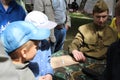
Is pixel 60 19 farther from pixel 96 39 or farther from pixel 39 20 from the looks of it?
pixel 39 20

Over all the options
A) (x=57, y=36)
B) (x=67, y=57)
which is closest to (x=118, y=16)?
(x=67, y=57)

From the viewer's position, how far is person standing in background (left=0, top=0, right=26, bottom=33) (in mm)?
2920

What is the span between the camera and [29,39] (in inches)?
75.0

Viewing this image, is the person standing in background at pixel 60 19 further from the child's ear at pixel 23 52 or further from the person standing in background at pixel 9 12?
the child's ear at pixel 23 52

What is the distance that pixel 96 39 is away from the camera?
3094 mm

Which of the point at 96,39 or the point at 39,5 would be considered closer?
the point at 96,39

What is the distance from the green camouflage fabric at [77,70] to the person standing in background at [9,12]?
25.7 inches

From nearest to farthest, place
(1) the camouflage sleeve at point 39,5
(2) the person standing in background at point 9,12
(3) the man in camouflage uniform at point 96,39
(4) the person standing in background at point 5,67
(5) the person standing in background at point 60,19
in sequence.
Answer: (4) the person standing in background at point 5,67, (2) the person standing in background at point 9,12, (3) the man in camouflage uniform at point 96,39, (1) the camouflage sleeve at point 39,5, (5) the person standing in background at point 60,19

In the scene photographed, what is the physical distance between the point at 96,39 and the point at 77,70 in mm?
453

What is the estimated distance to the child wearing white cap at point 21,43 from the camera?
5.95 feet

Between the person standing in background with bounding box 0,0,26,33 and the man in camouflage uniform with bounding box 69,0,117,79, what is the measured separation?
2.04 feet

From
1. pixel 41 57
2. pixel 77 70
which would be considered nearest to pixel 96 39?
pixel 77 70

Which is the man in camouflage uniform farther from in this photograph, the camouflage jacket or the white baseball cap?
the white baseball cap

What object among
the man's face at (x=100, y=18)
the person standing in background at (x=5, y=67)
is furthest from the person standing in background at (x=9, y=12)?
the person standing in background at (x=5, y=67)
